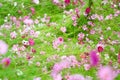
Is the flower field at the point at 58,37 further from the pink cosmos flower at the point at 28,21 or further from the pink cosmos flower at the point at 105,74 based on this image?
the pink cosmos flower at the point at 105,74

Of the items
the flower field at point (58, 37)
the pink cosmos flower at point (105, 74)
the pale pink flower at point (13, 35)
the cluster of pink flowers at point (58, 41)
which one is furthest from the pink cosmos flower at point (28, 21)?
the pink cosmos flower at point (105, 74)

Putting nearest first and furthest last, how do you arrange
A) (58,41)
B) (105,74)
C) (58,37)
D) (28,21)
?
(105,74) < (58,41) < (58,37) < (28,21)

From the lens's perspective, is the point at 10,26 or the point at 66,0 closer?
the point at 10,26

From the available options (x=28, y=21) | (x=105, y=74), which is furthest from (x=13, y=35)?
(x=105, y=74)

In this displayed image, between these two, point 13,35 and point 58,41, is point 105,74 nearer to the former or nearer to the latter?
point 58,41

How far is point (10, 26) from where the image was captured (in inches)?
160

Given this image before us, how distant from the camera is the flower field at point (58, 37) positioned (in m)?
3.03

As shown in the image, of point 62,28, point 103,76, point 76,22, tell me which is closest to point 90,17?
point 76,22

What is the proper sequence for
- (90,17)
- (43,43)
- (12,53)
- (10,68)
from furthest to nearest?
(90,17) → (43,43) → (12,53) → (10,68)

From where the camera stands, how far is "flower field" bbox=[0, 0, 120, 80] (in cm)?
303

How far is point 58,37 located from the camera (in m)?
3.82

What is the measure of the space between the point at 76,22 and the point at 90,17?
251 mm

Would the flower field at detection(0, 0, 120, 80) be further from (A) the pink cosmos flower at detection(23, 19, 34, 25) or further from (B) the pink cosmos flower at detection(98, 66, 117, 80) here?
(B) the pink cosmos flower at detection(98, 66, 117, 80)

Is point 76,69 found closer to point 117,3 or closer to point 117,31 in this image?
point 117,31
